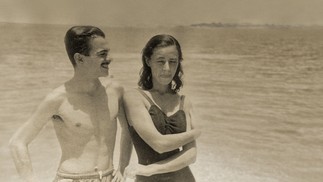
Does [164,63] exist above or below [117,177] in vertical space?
above

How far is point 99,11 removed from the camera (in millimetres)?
1677

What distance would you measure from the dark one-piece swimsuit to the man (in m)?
0.06

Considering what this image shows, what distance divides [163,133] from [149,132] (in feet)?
0.14

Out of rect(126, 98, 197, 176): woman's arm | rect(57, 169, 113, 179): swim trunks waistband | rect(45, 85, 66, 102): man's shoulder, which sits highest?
rect(45, 85, 66, 102): man's shoulder

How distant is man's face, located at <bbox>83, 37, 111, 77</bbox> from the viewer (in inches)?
40.3

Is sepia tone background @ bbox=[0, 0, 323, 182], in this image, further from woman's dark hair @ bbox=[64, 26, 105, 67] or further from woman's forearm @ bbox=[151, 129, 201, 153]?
woman's dark hair @ bbox=[64, 26, 105, 67]

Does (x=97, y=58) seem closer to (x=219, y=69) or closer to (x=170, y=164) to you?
(x=170, y=164)

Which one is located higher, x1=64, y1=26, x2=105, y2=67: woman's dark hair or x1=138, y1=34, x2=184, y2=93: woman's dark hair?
x1=64, y1=26, x2=105, y2=67: woman's dark hair

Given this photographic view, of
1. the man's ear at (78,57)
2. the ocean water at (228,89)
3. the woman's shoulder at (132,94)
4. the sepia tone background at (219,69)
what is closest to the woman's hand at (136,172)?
the woman's shoulder at (132,94)

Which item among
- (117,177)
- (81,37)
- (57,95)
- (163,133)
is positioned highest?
(81,37)

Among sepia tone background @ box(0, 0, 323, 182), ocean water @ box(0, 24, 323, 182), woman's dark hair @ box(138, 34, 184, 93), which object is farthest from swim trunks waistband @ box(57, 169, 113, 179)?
ocean water @ box(0, 24, 323, 182)

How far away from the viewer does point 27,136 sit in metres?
1.00

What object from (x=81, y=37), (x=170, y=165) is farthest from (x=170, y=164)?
(x=81, y=37)

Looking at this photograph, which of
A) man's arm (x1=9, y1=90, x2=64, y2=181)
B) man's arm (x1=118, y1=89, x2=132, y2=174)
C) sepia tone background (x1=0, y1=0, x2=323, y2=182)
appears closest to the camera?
man's arm (x1=9, y1=90, x2=64, y2=181)
